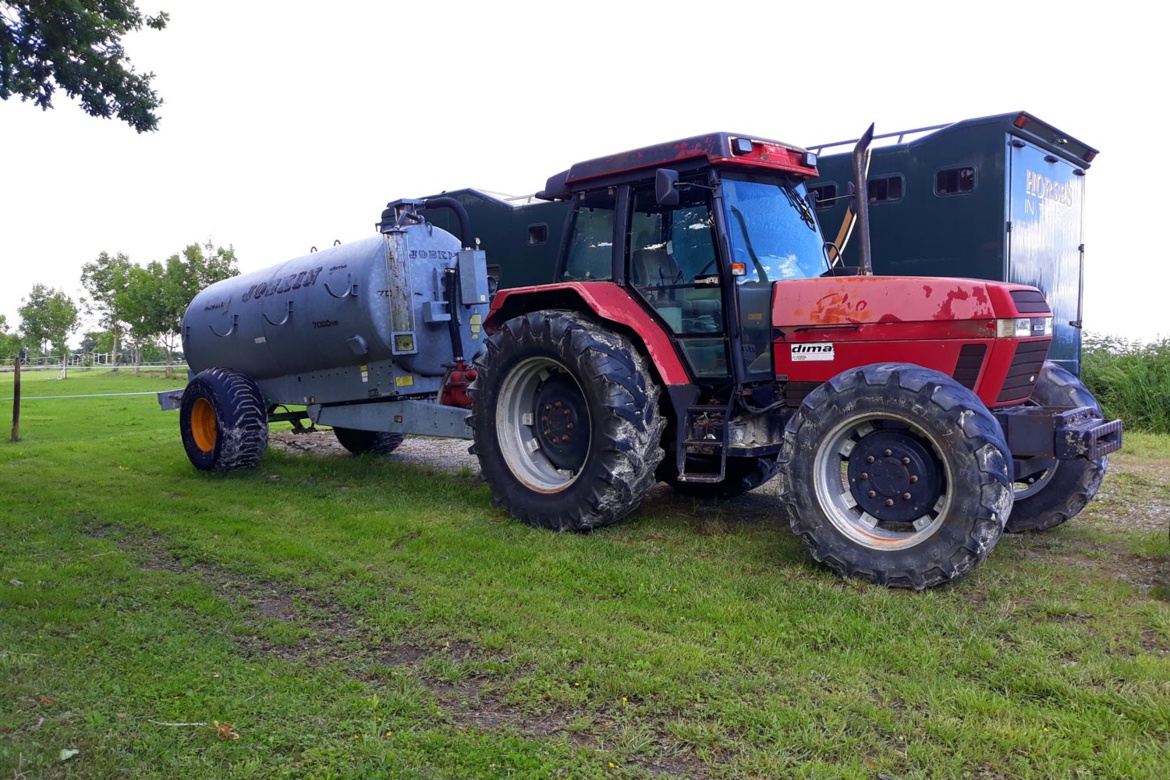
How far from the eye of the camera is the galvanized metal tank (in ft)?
27.8

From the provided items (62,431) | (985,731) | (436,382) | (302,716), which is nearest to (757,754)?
(985,731)

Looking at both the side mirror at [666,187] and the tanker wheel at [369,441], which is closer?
the side mirror at [666,187]

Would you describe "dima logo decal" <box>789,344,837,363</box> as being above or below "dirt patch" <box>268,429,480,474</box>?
above

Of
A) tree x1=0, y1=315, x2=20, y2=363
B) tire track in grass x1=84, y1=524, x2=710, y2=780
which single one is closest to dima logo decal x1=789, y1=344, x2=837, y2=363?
tire track in grass x1=84, y1=524, x2=710, y2=780

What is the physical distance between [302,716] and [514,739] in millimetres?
858

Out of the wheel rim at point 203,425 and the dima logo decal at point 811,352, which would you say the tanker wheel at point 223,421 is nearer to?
the wheel rim at point 203,425

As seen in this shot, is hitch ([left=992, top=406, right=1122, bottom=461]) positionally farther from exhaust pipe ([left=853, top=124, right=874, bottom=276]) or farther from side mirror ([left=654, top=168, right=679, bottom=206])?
side mirror ([left=654, top=168, right=679, bottom=206])

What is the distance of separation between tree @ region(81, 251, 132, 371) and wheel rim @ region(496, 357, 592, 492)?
38282mm

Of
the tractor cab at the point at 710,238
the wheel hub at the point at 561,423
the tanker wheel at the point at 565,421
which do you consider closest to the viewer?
the tractor cab at the point at 710,238

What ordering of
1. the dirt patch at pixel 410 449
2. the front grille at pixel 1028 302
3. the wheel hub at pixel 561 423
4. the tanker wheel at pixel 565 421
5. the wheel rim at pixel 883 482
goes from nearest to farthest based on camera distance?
the wheel rim at pixel 883 482
the front grille at pixel 1028 302
the tanker wheel at pixel 565 421
the wheel hub at pixel 561 423
the dirt patch at pixel 410 449

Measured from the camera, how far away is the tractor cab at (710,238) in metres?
5.93

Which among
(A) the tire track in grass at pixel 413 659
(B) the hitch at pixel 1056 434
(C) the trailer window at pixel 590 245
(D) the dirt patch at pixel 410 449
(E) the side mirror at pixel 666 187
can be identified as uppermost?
(E) the side mirror at pixel 666 187

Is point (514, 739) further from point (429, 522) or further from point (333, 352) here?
point (333, 352)

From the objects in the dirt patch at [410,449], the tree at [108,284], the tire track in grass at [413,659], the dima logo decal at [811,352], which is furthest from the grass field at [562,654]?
the tree at [108,284]
